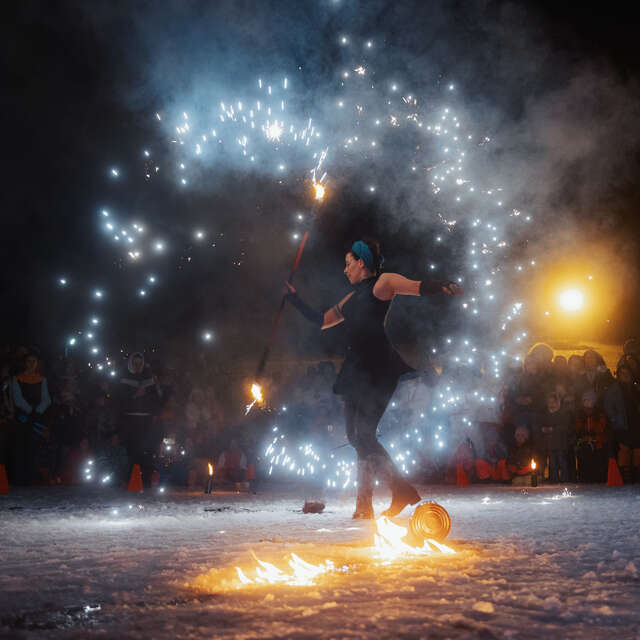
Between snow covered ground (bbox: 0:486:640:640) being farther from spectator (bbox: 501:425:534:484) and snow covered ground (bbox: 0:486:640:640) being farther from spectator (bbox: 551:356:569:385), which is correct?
spectator (bbox: 551:356:569:385)

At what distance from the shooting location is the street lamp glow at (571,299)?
53.0 feet

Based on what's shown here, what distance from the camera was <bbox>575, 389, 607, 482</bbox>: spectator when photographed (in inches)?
430

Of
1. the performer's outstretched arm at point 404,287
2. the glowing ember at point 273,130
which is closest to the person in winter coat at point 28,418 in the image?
the glowing ember at point 273,130

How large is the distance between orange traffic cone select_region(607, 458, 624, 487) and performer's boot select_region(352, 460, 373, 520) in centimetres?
600

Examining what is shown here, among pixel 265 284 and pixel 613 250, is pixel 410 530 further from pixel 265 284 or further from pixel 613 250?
A: pixel 613 250

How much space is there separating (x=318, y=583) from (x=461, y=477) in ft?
28.9

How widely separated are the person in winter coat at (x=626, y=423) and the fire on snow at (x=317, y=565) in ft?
25.5

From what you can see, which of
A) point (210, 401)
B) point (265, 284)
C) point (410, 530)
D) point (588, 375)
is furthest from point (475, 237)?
point (410, 530)

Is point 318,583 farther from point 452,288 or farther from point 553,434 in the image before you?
point 553,434

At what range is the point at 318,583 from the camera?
274 centimetres

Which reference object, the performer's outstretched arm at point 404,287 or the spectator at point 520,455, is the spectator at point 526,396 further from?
the performer's outstretched arm at point 404,287

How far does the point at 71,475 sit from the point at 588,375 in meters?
9.00

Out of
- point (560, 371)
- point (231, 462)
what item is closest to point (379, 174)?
point (560, 371)

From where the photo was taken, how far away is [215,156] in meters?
11.1
